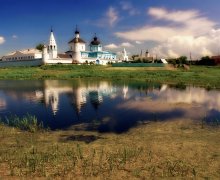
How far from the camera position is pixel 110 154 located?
1191 centimetres

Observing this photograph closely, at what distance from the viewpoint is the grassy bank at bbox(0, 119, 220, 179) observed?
10180 millimetres

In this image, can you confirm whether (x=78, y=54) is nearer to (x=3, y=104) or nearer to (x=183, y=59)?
(x=183, y=59)

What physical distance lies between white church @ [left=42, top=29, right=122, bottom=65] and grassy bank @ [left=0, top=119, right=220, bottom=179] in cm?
8872

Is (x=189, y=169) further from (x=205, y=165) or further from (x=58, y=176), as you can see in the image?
(x=58, y=176)

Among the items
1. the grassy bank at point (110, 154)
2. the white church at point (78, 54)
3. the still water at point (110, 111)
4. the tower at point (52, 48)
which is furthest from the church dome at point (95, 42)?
the grassy bank at point (110, 154)

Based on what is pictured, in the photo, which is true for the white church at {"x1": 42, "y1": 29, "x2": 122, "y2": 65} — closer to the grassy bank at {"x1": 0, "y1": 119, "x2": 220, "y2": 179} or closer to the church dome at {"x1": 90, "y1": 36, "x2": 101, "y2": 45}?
the church dome at {"x1": 90, "y1": 36, "x2": 101, "y2": 45}

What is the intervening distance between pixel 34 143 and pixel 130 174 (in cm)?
568

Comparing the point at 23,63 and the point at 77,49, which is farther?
the point at 77,49

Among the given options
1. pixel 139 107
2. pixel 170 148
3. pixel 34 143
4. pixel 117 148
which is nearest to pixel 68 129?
pixel 34 143

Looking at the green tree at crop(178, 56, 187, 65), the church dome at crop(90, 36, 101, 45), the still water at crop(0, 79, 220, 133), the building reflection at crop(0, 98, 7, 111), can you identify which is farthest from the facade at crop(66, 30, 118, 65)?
the still water at crop(0, 79, 220, 133)

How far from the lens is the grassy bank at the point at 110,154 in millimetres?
10180

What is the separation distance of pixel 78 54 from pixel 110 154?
Answer: 100321 millimetres

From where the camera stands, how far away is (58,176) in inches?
387

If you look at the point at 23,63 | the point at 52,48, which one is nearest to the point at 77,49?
the point at 52,48
